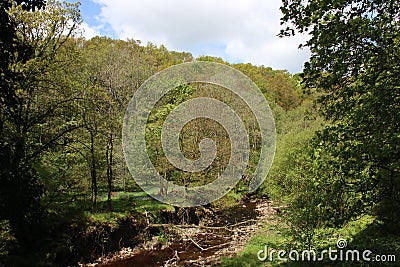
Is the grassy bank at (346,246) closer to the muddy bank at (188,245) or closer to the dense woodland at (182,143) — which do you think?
→ the dense woodland at (182,143)

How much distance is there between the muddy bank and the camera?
12.4 metres

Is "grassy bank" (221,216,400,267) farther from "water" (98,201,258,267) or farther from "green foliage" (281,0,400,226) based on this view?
"green foliage" (281,0,400,226)

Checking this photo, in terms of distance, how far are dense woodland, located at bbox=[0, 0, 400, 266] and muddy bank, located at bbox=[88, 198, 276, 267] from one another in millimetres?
984

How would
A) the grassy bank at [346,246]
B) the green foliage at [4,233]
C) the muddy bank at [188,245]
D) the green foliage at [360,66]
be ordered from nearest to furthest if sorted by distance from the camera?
the green foliage at [360,66] → the grassy bank at [346,246] → the green foliage at [4,233] → the muddy bank at [188,245]

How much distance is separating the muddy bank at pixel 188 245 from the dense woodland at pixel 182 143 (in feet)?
3.23

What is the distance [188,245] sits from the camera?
14.4 meters

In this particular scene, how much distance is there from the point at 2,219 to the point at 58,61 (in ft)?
23.8

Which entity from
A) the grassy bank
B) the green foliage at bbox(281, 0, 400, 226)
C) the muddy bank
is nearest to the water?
the muddy bank

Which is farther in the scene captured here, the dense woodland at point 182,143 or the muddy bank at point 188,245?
the muddy bank at point 188,245

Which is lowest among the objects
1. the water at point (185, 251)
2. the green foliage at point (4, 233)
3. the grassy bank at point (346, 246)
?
the water at point (185, 251)

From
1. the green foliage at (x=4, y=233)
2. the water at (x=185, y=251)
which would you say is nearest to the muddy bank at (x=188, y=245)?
the water at (x=185, y=251)

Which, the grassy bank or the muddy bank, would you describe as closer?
the grassy bank

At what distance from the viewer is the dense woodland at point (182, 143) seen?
466 centimetres

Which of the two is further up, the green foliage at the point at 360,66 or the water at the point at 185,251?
the green foliage at the point at 360,66
